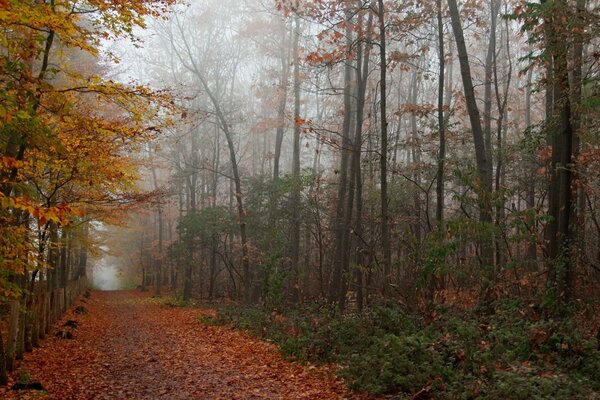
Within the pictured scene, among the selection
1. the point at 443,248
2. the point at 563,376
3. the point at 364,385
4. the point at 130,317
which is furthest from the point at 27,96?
the point at 130,317

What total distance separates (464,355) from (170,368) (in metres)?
5.90

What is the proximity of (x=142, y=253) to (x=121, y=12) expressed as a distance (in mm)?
35626

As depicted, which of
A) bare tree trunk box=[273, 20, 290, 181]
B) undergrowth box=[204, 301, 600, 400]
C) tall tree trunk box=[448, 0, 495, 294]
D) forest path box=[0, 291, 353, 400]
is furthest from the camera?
bare tree trunk box=[273, 20, 290, 181]

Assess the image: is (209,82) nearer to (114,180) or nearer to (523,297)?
(114,180)

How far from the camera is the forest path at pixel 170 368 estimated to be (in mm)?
7754

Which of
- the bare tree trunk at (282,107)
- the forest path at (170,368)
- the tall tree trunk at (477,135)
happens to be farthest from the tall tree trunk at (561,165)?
the bare tree trunk at (282,107)

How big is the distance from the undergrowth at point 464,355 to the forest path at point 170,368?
1.96 feet

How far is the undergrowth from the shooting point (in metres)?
5.79

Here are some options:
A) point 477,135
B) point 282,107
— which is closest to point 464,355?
point 477,135

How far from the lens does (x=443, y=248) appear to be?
8648 millimetres

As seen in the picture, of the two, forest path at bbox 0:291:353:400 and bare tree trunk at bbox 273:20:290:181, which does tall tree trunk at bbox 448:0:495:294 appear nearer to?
forest path at bbox 0:291:353:400

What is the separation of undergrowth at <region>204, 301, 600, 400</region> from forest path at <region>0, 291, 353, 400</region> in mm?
597

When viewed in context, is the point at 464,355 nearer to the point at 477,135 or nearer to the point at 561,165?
the point at 561,165

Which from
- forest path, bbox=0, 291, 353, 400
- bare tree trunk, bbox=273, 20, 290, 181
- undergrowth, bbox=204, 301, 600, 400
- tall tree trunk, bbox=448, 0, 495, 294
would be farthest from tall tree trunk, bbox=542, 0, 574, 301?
bare tree trunk, bbox=273, 20, 290, 181
